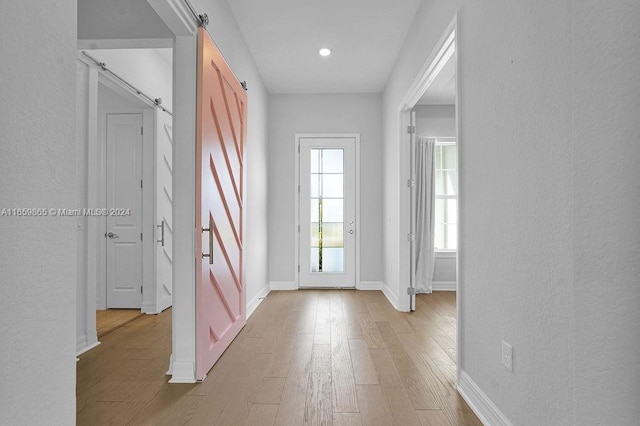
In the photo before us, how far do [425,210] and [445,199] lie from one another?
444mm

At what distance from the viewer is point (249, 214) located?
436 centimetres

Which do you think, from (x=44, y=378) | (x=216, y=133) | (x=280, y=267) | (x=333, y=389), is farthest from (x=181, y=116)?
(x=280, y=267)

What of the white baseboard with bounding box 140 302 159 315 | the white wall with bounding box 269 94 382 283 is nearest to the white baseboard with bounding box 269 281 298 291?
the white wall with bounding box 269 94 382 283

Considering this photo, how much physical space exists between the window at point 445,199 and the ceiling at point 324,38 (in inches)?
56.0

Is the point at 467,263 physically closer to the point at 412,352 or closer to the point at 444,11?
the point at 412,352

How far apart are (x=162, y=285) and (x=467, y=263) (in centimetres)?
350

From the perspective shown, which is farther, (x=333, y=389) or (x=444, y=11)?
(x=444, y=11)

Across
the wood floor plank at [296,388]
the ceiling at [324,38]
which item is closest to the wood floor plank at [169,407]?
the wood floor plank at [296,388]

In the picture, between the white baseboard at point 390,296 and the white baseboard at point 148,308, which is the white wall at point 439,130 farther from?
the white baseboard at point 148,308

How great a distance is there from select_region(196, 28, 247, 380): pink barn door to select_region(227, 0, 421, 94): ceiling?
0.76m

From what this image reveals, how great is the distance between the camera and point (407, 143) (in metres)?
4.39

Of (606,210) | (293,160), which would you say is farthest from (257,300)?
(606,210)

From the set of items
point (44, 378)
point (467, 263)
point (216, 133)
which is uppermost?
point (216, 133)

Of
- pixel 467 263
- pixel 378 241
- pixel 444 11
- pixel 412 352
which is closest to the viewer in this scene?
pixel 467 263
